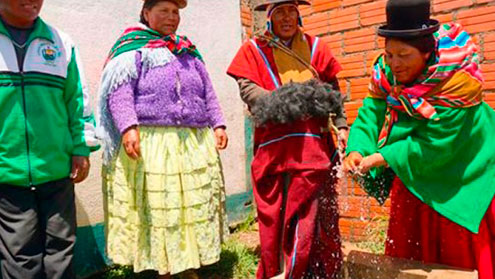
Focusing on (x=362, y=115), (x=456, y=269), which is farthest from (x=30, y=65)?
(x=456, y=269)

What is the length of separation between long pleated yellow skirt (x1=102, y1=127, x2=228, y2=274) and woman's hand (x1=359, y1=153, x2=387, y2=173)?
120 centimetres

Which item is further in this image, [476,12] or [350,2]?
[350,2]

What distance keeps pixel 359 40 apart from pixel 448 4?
30.4 inches

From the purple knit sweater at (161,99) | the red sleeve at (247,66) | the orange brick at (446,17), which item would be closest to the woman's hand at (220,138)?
the purple knit sweater at (161,99)

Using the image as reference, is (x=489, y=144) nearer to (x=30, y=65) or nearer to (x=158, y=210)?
(x=158, y=210)

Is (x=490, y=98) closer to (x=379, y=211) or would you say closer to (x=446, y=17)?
(x=446, y=17)

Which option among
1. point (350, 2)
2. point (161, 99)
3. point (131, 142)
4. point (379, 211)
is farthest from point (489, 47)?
point (131, 142)

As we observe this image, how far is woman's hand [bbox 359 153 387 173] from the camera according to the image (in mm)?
2348

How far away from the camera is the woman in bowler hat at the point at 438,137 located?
7.36 feet

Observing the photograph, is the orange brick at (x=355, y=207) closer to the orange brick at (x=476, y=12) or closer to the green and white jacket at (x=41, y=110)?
the orange brick at (x=476, y=12)

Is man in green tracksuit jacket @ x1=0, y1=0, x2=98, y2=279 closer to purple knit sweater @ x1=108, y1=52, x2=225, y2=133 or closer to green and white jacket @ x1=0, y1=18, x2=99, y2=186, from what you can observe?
green and white jacket @ x1=0, y1=18, x2=99, y2=186

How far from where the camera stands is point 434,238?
8.23 feet

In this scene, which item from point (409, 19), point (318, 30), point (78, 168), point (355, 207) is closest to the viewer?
point (409, 19)

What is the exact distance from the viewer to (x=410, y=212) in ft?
8.46
